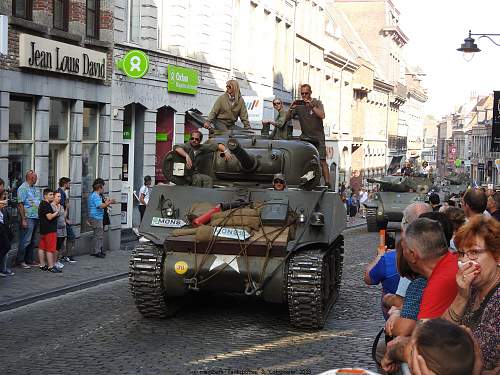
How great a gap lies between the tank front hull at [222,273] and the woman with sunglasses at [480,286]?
481 centimetres

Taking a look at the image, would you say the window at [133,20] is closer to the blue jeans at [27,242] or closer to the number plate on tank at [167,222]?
the blue jeans at [27,242]

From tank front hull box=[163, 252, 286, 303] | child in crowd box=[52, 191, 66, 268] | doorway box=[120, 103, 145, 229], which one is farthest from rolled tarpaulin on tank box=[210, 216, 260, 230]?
doorway box=[120, 103, 145, 229]

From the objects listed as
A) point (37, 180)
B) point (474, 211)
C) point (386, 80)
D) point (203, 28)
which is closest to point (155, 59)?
point (203, 28)

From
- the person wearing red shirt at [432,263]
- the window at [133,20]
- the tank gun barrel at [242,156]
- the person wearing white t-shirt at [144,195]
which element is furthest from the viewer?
the window at [133,20]

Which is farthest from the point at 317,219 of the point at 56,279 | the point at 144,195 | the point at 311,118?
the point at 144,195

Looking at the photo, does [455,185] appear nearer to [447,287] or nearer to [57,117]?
[57,117]

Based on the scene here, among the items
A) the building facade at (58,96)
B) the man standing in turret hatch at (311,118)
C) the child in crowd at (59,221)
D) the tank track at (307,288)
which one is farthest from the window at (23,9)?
the tank track at (307,288)

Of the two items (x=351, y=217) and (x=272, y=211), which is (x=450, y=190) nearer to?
(x=351, y=217)

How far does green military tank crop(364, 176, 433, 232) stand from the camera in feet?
88.0

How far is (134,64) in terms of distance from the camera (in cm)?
2028

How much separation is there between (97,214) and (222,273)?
844 centimetres

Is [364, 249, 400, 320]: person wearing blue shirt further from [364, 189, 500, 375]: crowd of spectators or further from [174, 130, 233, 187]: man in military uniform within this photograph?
[174, 130, 233, 187]: man in military uniform

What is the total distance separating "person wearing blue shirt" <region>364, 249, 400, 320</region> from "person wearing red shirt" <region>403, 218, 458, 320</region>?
4.26ft

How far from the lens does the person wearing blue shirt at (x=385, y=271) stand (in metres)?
6.36
